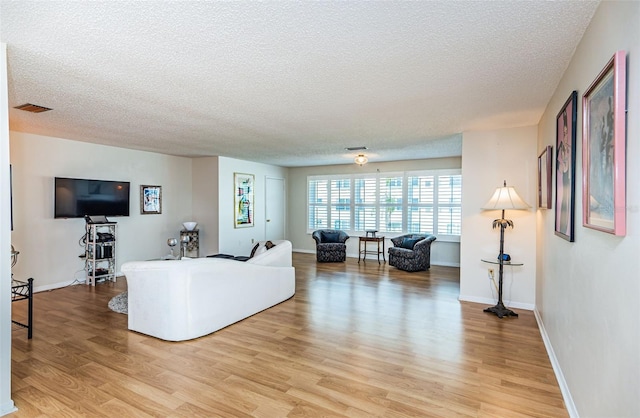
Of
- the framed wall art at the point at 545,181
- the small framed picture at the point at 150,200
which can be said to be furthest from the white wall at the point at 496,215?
the small framed picture at the point at 150,200

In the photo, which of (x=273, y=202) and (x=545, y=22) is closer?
(x=545, y=22)

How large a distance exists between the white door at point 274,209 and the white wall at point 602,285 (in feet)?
23.0

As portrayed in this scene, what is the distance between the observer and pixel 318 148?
634 cm

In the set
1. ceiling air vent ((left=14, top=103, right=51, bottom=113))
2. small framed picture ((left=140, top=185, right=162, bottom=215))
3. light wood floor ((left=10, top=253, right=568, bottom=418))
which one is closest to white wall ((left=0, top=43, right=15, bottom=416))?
light wood floor ((left=10, top=253, right=568, bottom=418))

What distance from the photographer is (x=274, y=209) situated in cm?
932

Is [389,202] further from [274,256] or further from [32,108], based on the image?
[32,108]

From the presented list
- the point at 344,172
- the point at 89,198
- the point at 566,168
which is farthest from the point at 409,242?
the point at 89,198

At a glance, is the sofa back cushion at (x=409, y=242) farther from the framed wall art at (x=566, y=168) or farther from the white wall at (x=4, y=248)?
the white wall at (x=4, y=248)

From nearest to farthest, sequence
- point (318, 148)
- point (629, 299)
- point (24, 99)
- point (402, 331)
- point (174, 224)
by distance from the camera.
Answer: point (629, 299), point (24, 99), point (402, 331), point (318, 148), point (174, 224)

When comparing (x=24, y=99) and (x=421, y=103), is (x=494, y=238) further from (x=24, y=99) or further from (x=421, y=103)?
(x=24, y=99)

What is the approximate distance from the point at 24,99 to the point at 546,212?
18.1ft

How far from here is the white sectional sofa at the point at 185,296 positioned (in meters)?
3.42

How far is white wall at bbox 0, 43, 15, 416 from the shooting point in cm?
221

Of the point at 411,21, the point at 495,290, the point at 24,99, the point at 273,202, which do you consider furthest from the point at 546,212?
the point at 273,202
